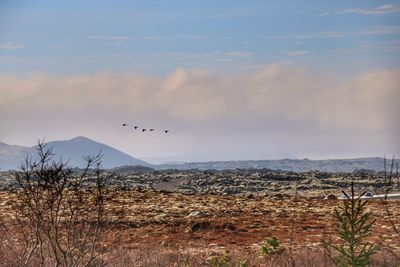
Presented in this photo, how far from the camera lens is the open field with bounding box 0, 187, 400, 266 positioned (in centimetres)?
2094

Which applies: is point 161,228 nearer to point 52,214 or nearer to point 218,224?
point 218,224

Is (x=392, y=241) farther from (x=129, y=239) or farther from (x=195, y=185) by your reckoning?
(x=195, y=185)

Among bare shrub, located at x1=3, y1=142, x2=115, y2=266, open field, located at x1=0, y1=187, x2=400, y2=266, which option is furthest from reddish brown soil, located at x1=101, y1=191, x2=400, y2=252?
bare shrub, located at x1=3, y1=142, x2=115, y2=266

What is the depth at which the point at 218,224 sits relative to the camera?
2572cm

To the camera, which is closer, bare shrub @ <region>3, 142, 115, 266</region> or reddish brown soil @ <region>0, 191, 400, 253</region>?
bare shrub @ <region>3, 142, 115, 266</region>

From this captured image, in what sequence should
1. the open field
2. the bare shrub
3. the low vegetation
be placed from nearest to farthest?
the bare shrub
the low vegetation
the open field

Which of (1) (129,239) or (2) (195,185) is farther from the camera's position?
(2) (195,185)

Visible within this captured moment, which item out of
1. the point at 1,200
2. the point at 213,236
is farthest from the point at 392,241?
the point at 1,200

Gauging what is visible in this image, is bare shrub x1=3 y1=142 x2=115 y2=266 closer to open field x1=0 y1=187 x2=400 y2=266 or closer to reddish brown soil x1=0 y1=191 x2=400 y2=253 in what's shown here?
open field x1=0 y1=187 x2=400 y2=266

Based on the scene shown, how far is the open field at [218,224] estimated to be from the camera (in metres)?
20.9

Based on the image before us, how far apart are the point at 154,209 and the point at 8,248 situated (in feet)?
49.1

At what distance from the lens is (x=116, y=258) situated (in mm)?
15625

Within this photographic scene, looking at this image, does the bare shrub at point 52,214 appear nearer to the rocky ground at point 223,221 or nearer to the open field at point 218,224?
the open field at point 218,224

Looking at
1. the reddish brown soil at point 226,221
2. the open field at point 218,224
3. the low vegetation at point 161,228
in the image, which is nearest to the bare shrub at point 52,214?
the low vegetation at point 161,228
